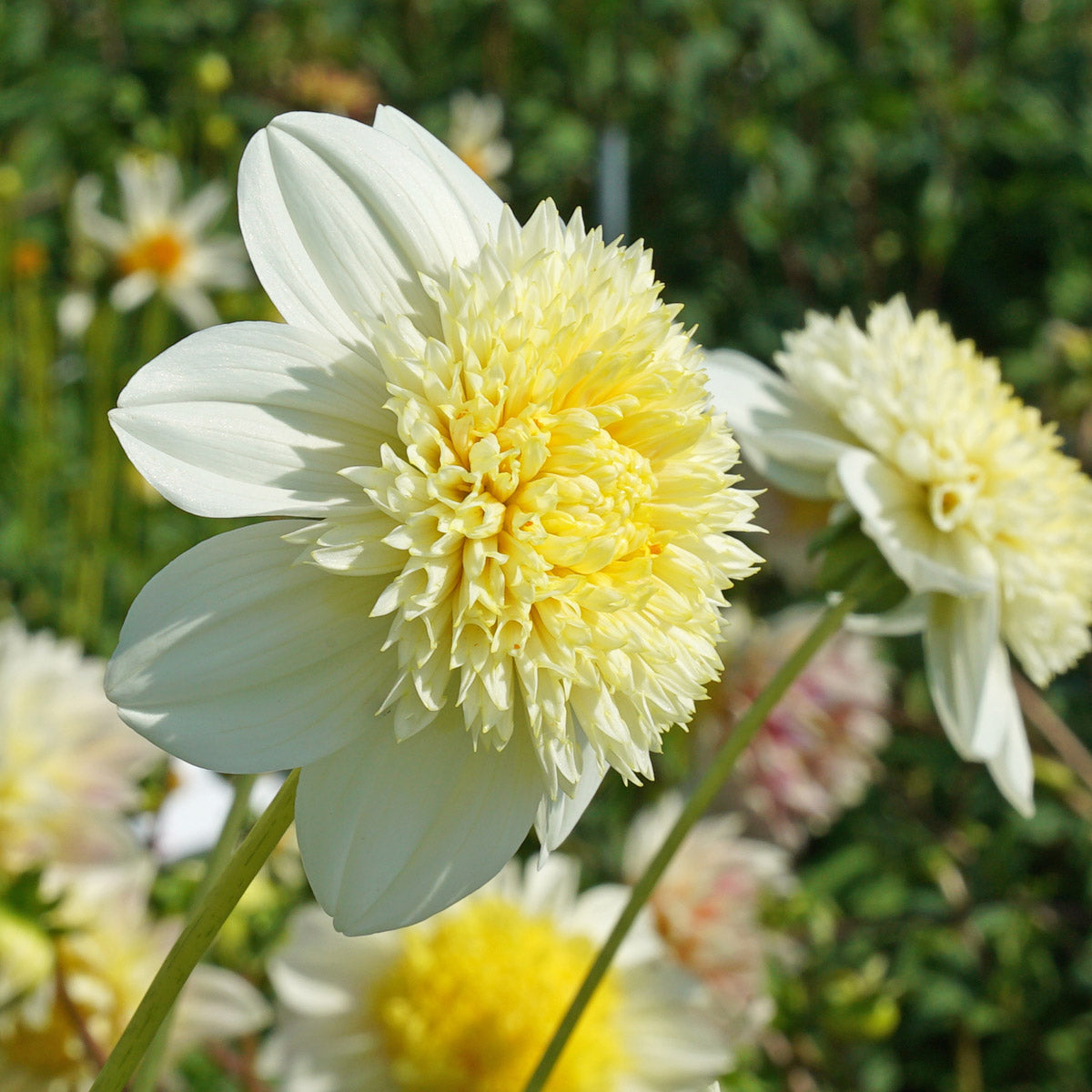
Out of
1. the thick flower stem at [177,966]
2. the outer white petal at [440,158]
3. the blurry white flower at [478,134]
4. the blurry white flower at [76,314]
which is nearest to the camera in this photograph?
the thick flower stem at [177,966]

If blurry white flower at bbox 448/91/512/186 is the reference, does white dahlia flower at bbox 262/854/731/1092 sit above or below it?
below

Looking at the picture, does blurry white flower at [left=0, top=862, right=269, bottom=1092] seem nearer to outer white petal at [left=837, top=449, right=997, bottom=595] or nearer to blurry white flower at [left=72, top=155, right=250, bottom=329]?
outer white petal at [left=837, top=449, right=997, bottom=595]

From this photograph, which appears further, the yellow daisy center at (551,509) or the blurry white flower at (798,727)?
the blurry white flower at (798,727)

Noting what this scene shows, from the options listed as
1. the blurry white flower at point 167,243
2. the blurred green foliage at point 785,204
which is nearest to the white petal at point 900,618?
the blurred green foliage at point 785,204

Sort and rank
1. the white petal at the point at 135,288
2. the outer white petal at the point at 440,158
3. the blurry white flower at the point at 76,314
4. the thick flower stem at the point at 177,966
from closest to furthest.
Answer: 1. the thick flower stem at the point at 177,966
2. the outer white petal at the point at 440,158
3. the blurry white flower at the point at 76,314
4. the white petal at the point at 135,288

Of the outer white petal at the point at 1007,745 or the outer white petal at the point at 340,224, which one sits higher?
the outer white petal at the point at 340,224

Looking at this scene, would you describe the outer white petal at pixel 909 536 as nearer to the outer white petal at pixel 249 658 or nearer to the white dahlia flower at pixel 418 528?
the white dahlia flower at pixel 418 528

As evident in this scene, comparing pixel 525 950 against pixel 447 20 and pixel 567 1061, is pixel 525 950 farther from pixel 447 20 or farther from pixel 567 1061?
pixel 447 20

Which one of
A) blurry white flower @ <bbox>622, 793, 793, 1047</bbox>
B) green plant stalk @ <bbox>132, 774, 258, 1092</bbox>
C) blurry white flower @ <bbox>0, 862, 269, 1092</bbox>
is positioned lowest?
→ blurry white flower @ <bbox>622, 793, 793, 1047</bbox>

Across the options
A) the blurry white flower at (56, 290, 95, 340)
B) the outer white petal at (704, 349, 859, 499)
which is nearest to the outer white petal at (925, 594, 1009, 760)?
the outer white petal at (704, 349, 859, 499)
